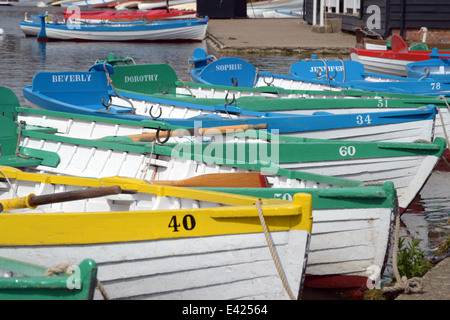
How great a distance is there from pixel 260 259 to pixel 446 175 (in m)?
7.15

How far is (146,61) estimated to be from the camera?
26500 mm

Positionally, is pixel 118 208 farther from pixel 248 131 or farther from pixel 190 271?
pixel 248 131

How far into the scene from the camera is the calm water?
8688mm

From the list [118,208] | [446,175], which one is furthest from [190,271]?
[446,175]

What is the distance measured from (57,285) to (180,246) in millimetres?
1125

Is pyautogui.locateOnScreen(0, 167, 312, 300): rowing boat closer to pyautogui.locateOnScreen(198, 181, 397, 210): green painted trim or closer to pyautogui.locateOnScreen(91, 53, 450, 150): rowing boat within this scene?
pyautogui.locateOnScreen(198, 181, 397, 210): green painted trim

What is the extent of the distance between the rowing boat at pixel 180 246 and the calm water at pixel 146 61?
1602 mm

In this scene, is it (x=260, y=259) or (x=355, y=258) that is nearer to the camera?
(x=260, y=259)

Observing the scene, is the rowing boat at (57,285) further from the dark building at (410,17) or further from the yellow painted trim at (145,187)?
the dark building at (410,17)

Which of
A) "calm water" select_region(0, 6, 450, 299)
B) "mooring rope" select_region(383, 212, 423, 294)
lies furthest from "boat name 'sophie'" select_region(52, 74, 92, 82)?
"mooring rope" select_region(383, 212, 423, 294)

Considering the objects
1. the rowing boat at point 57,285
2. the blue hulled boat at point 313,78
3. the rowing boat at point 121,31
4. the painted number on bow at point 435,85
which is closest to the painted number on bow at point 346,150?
the rowing boat at point 57,285

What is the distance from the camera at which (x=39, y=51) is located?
29.5 m

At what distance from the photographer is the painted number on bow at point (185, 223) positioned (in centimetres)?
494
